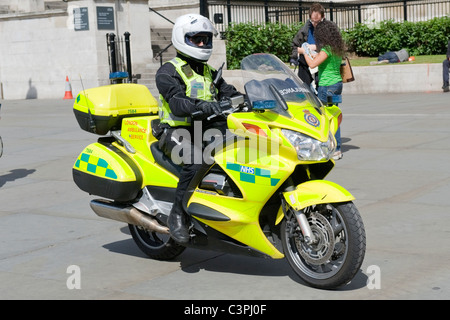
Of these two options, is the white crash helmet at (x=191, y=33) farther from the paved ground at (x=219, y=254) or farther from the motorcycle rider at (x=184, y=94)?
the paved ground at (x=219, y=254)

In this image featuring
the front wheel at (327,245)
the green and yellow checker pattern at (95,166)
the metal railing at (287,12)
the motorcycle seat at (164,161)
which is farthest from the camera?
the metal railing at (287,12)

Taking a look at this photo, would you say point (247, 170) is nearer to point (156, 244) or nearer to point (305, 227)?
point (305, 227)

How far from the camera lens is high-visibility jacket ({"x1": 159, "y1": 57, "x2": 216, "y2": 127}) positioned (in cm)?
570

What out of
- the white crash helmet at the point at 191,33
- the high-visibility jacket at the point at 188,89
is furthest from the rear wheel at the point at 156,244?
the white crash helmet at the point at 191,33

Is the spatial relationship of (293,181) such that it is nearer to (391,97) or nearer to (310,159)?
(310,159)

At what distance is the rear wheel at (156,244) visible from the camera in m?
6.01

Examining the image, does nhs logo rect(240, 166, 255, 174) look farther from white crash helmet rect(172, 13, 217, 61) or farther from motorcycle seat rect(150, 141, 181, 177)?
white crash helmet rect(172, 13, 217, 61)

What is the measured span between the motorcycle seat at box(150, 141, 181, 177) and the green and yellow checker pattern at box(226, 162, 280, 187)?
0.63 metres

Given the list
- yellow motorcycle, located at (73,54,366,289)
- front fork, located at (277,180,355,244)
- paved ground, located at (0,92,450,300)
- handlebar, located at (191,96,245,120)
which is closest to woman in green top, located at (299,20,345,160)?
paved ground, located at (0,92,450,300)

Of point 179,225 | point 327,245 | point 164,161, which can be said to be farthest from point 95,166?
point 327,245

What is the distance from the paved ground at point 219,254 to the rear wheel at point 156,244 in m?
0.07

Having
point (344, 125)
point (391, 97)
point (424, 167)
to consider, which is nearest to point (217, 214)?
point (424, 167)

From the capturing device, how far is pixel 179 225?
18.3 ft

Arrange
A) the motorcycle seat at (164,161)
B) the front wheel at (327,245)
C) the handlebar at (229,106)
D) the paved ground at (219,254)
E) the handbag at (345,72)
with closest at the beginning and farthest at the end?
the front wheel at (327,245) < the handlebar at (229,106) < the paved ground at (219,254) < the motorcycle seat at (164,161) < the handbag at (345,72)
